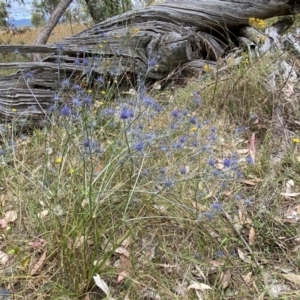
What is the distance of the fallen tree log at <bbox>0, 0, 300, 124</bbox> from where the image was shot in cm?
239

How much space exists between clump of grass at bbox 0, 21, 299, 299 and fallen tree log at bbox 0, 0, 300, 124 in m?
0.65

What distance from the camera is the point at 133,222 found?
1.42 m

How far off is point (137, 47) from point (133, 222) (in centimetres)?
180

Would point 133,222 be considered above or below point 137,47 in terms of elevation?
below

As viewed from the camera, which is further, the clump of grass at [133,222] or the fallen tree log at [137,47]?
the fallen tree log at [137,47]

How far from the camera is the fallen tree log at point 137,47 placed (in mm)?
2391

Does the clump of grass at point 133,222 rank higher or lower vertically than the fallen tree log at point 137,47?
lower

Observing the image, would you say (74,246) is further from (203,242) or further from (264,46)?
(264,46)

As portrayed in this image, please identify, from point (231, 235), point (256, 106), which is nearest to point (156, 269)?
point (231, 235)

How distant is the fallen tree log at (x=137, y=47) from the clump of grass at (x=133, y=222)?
25.6 inches

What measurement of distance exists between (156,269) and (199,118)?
1.15 metres

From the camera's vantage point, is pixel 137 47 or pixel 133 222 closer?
pixel 133 222

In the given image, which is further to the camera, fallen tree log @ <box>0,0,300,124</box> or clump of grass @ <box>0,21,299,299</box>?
fallen tree log @ <box>0,0,300,124</box>

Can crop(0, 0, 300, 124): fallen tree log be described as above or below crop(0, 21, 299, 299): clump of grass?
above
